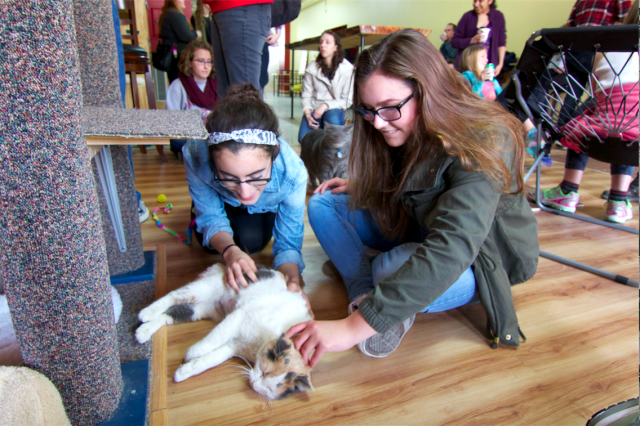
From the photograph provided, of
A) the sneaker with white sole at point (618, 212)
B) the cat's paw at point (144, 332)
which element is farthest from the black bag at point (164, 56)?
the sneaker with white sole at point (618, 212)

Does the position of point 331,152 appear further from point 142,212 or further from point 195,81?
point 195,81

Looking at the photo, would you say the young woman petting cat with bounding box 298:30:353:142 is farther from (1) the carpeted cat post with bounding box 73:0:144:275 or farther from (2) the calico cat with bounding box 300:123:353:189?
(1) the carpeted cat post with bounding box 73:0:144:275

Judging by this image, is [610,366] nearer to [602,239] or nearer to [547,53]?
[602,239]

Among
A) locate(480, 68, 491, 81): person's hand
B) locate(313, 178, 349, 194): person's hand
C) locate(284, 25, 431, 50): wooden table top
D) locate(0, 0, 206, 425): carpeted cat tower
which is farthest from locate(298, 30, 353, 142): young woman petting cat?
locate(0, 0, 206, 425): carpeted cat tower

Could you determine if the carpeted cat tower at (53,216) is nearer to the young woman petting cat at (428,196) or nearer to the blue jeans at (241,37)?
the young woman petting cat at (428,196)

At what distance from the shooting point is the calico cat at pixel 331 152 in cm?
215

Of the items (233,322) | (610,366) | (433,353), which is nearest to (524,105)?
(610,366)

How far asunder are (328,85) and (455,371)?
278cm

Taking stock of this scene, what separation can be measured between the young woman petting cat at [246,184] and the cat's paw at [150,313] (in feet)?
0.74

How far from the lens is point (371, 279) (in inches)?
48.5

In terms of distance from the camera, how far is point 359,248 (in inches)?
50.9

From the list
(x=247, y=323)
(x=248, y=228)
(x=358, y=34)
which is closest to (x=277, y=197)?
(x=248, y=228)

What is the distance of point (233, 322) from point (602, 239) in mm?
1942

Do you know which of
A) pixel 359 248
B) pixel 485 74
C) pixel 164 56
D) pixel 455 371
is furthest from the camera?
pixel 164 56
